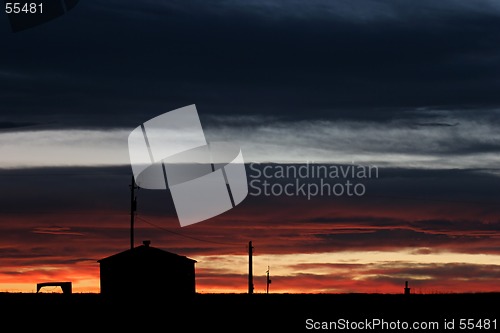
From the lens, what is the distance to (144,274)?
68.2 meters

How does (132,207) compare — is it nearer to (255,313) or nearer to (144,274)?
(144,274)

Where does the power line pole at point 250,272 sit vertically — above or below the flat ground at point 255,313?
above

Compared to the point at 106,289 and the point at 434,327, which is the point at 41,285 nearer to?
the point at 106,289

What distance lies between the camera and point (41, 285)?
67.3 meters

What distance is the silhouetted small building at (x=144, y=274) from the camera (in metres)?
67.9

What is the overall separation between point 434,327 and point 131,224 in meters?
29.1

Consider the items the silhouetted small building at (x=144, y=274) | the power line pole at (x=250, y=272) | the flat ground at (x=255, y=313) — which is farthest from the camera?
the power line pole at (x=250, y=272)

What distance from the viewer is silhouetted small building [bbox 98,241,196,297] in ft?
223

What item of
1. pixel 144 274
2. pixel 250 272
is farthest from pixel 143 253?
pixel 250 272

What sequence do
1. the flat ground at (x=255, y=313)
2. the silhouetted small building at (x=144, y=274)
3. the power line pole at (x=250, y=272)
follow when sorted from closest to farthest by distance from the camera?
1. the flat ground at (x=255, y=313)
2. the silhouetted small building at (x=144, y=274)
3. the power line pole at (x=250, y=272)

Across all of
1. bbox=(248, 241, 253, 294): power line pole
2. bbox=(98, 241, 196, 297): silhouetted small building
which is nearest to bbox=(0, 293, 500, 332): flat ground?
bbox=(98, 241, 196, 297): silhouetted small building

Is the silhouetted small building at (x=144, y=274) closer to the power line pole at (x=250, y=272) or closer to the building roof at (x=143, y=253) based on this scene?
the building roof at (x=143, y=253)

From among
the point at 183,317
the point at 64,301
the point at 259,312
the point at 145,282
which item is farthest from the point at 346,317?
the point at 145,282

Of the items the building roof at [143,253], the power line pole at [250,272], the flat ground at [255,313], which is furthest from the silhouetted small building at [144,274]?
the flat ground at [255,313]
